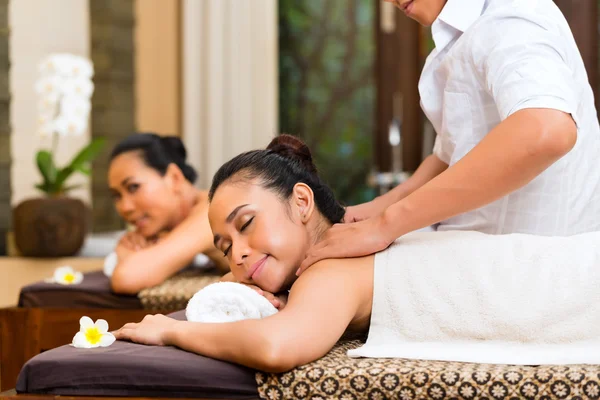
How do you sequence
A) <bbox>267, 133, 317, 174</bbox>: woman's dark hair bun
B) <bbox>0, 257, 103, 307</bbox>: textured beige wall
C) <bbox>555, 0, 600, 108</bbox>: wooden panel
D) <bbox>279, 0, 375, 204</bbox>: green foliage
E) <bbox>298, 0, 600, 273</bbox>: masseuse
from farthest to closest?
<bbox>279, 0, 375, 204</bbox>: green foliage, <bbox>555, 0, 600, 108</bbox>: wooden panel, <bbox>0, 257, 103, 307</bbox>: textured beige wall, <bbox>267, 133, 317, 174</bbox>: woman's dark hair bun, <bbox>298, 0, 600, 273</bbox>: masseuse

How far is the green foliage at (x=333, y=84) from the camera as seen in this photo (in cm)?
470

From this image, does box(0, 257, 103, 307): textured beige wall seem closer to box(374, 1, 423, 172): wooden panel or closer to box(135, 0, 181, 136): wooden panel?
box(135, 0, 181, 136): wooden panel

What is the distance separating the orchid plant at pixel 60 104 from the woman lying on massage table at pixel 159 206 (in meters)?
0.68

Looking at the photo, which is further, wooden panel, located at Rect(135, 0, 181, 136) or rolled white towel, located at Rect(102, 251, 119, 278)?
wooden panel, located at Rect(135, 0, 181, 136)

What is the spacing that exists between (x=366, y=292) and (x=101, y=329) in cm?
48

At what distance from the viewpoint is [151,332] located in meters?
1.52

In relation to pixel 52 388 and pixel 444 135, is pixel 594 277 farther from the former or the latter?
pixel 52 388

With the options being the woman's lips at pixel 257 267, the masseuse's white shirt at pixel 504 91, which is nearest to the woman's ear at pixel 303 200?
the woman's lips at pixel 257 267

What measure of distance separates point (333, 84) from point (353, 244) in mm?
3317

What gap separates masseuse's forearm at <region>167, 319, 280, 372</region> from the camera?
1.34 meters

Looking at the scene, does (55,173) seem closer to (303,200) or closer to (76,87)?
(76,87)

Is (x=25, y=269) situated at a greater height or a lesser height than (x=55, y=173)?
lesser

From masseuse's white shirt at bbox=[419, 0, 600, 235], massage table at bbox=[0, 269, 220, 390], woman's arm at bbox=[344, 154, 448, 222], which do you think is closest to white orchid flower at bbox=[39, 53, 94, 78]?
Answer: massage table at bbox=[0, 269, 220, 390]

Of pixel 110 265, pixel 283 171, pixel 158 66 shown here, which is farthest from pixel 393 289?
pixel 158 66
